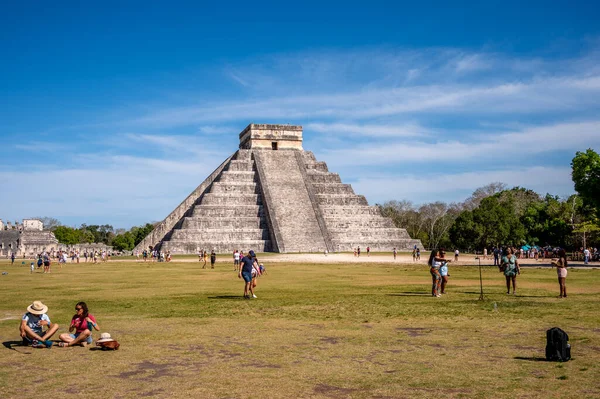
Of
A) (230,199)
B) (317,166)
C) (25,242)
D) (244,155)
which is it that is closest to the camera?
(230,199)

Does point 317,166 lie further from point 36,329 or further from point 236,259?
point 36,329

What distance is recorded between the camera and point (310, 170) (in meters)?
61.9

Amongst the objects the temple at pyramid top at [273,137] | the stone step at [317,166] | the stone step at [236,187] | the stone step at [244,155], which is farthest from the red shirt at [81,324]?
the temple at pyramid top at [273,137]

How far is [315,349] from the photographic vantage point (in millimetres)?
8773

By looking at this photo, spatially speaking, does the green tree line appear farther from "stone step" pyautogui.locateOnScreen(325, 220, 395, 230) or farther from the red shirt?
the red shirt

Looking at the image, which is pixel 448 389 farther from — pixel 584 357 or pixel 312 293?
pixel 312 293

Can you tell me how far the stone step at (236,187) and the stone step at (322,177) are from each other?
625 centimetres

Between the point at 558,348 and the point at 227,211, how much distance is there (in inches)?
1834

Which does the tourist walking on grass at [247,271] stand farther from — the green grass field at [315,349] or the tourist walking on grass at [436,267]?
the tourist walking on grass at [436,267]

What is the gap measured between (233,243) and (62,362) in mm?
42422

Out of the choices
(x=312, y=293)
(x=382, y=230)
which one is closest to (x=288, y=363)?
(x=312, y=293)

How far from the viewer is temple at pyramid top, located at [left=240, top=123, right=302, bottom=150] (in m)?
64.0

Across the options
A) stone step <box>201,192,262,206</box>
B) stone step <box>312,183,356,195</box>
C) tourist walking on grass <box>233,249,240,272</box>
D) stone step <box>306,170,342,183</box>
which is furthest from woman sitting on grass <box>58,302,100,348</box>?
stone step <box>306,170,342,183</box>

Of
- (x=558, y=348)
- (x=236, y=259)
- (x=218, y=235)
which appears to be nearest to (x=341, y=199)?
(x=218, y=235)
